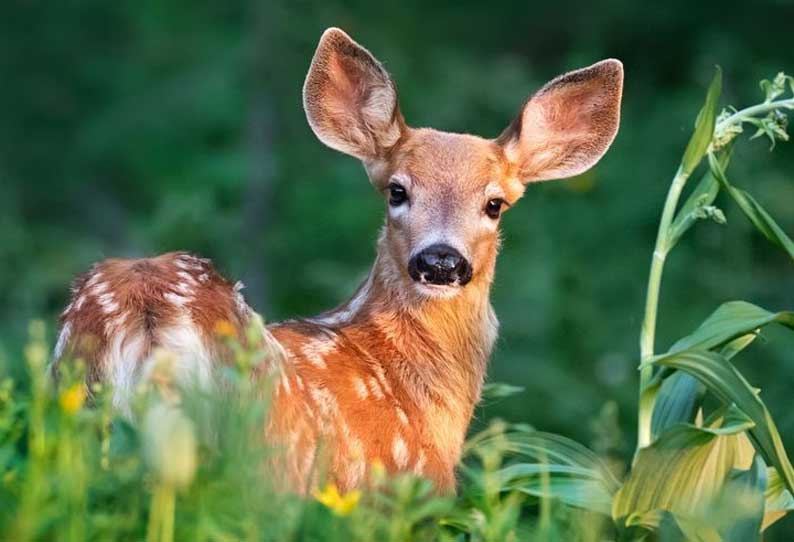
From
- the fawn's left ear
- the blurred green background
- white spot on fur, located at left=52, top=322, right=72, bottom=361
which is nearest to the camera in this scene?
white spot on fur, located at left=52, top=322, right=72, bottom=361

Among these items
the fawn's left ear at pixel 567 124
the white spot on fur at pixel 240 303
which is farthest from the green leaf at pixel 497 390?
the white spot on fur at pixel 240 303

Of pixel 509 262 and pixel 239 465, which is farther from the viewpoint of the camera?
pixel 509 262

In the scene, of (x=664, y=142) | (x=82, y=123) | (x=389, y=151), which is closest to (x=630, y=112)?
(x=664, y=142)

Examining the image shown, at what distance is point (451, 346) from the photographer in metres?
5.82

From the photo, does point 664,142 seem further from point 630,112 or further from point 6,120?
point 6,120

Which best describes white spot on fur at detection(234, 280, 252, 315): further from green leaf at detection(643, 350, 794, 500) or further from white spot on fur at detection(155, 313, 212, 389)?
green leaf at detection(643, 350, 794, 500)

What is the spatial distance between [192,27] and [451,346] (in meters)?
10.7

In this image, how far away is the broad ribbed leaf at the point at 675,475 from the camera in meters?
5.27

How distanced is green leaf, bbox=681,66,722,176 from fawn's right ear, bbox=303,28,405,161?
98cm

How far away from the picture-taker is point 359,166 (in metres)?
14.3

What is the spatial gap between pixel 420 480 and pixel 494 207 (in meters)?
2.03

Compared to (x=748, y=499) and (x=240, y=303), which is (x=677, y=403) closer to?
(x=748, y=499)

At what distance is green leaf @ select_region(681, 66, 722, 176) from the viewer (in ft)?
18.0

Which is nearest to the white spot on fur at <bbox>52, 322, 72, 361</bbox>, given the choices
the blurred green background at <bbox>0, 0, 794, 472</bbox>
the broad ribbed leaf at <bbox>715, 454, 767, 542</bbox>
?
the broad ribbed leaf at <bbox>715, 454, 767, 542</bbox>
